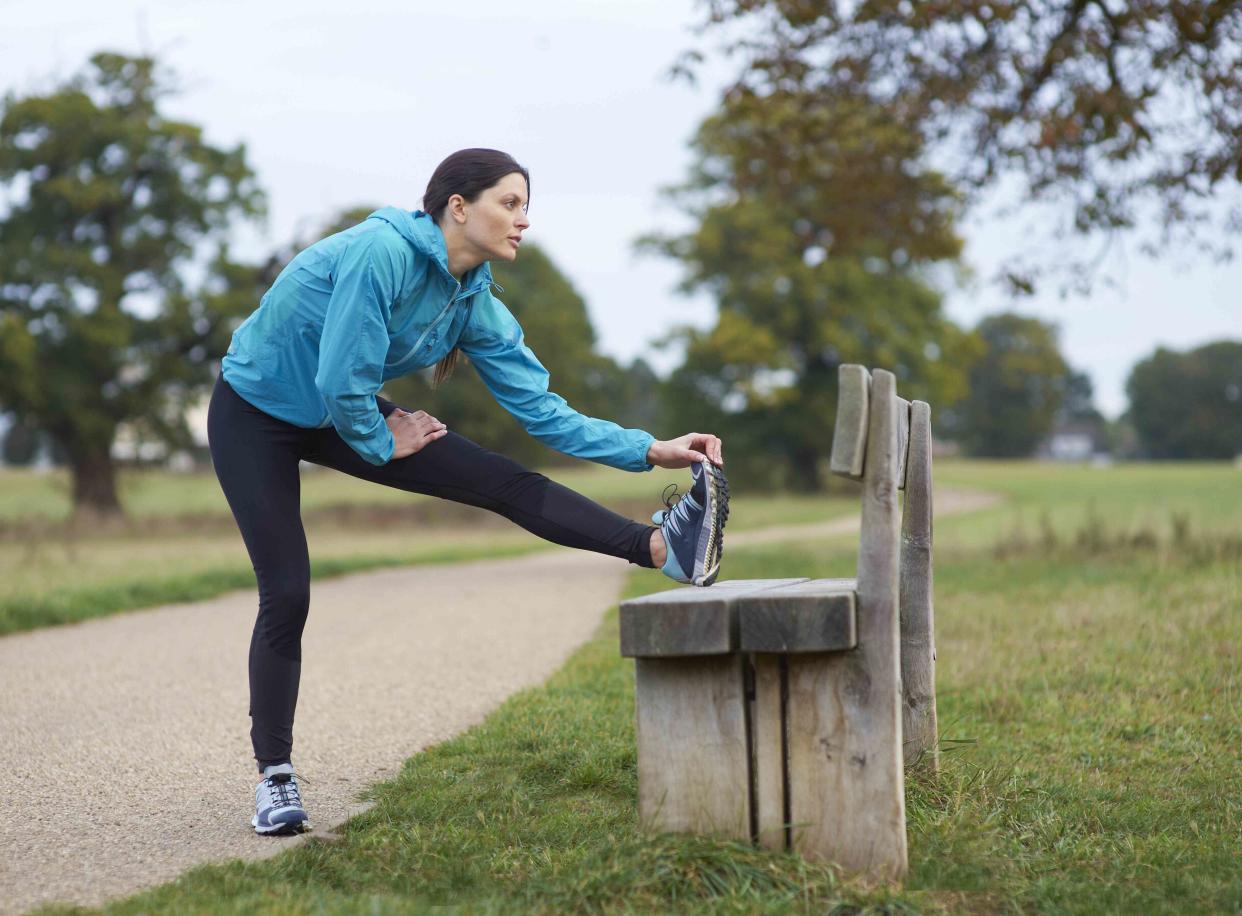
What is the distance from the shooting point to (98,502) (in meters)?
31.0

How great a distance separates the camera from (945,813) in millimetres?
3959

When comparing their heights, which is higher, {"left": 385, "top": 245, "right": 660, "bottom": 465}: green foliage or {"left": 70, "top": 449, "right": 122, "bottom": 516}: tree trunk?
{"left": 385, "top": 245, "right": 660, "bottom": 465}: green foliage

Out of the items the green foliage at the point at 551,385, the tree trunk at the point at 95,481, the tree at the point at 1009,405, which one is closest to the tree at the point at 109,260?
the tree trunk at the point at 95,481

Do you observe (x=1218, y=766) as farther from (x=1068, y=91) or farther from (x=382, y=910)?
(x=1068, y=91)

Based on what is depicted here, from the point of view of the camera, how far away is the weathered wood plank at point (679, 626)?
3.25 m

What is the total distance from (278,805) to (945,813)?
2038mm

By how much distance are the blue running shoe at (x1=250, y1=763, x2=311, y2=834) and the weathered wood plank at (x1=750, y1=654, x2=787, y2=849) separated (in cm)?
148

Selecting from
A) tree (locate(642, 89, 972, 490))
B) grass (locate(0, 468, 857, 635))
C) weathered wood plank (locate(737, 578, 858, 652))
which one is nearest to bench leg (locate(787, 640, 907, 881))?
weathered wood plank (locate(737, 578, 858, 652))

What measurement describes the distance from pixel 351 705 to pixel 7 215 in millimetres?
27091

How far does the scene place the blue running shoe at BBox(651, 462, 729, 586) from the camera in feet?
12.1

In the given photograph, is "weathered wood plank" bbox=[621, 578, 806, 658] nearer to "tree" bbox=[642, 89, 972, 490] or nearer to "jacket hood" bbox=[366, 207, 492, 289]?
"jacket hood" bbox=[366, 207, 492, 289]

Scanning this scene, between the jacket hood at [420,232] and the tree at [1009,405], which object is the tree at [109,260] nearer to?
the jacket hood at [420,232]

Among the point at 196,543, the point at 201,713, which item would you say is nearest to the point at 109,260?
the point at 196,543

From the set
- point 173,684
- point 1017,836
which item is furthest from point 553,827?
point 173,684
